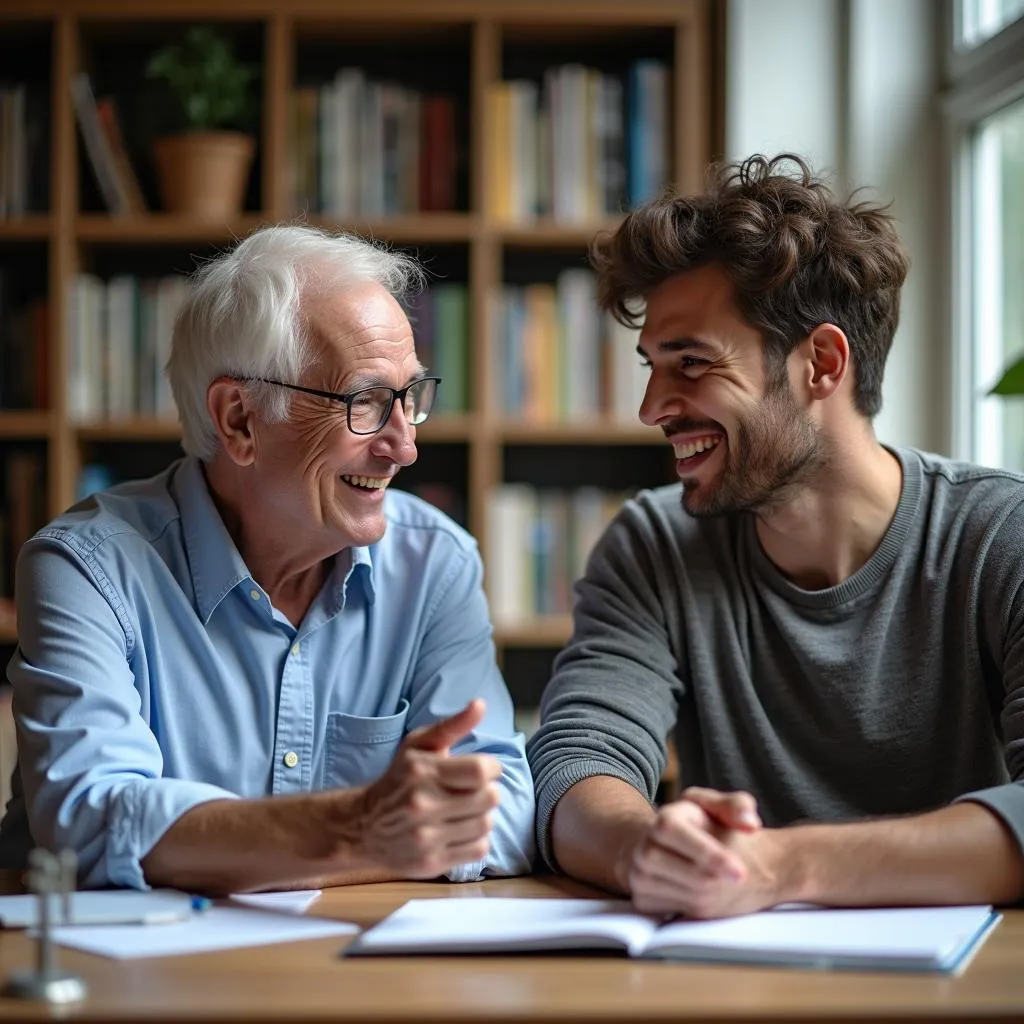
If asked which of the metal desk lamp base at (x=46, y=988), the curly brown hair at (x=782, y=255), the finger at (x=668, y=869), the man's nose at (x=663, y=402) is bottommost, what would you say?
the metal desk lamp base at (x=46, y=988)

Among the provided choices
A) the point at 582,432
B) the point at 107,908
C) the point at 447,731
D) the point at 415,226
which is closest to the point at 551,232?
the point at 415,226

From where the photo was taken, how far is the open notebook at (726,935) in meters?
1.08

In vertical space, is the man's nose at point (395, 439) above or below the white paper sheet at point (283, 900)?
above

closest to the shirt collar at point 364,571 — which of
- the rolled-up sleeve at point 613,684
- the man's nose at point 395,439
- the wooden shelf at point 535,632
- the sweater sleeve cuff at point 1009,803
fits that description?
the man's nose at point 395,439

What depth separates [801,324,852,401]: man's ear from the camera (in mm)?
1803

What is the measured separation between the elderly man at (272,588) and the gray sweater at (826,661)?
16 centimetres

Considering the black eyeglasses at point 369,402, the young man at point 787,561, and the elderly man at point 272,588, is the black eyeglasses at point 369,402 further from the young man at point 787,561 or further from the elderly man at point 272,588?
the young man at point 787,561

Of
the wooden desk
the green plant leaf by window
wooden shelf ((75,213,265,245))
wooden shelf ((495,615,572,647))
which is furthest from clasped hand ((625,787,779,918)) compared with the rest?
the green plant leaf by window

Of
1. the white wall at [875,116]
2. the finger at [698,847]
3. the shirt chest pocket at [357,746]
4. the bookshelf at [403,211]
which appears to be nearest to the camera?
the finger at [698,847]

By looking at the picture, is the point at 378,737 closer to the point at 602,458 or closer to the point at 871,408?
the point at 871,408

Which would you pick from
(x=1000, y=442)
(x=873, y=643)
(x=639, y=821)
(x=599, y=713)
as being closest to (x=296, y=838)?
(x=639, y=821)

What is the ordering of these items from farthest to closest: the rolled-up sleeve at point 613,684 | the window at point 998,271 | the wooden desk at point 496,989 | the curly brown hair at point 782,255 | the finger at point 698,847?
the window at point 998,271, the curly brown hair at point 782,255, the rolled-up sleeve at point 613,684, the finger at point 698,847, the wooden desk at point 496,989

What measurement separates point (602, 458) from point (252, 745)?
198 cm

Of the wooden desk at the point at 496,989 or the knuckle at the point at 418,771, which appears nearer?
the wooden desk at the point at 496,989
